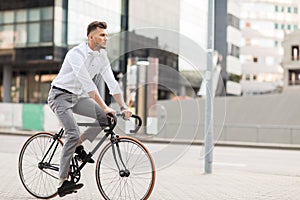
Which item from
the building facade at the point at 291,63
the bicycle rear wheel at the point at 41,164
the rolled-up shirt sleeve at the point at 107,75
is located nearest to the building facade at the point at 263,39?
the building facade at the point at 291,63

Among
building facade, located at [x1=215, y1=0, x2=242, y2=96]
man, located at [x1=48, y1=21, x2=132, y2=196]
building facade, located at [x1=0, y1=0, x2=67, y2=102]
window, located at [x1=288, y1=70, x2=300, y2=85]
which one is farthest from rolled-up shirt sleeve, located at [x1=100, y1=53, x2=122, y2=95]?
building facade, located at [x1=215, y1=0, x2=242, y2=96]

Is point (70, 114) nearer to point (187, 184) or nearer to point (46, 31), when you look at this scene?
point (187, 184)

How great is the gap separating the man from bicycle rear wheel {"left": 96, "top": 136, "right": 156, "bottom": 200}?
0.25 meters

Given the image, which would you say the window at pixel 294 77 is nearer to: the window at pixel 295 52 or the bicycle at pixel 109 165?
the window at pixel 295 52

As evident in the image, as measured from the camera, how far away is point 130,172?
5027 mm

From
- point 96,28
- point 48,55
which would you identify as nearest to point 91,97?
point 96,28

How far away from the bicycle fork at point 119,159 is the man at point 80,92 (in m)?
0.24

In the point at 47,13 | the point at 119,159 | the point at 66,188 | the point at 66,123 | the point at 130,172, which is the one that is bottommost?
the point at 66,188

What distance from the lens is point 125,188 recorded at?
16.8ft

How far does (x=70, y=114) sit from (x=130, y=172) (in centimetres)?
82

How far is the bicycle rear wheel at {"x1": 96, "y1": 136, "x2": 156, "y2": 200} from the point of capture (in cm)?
482

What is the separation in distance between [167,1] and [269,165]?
63.5ft

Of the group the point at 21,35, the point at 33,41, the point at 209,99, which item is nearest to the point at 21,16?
the point at 21,35

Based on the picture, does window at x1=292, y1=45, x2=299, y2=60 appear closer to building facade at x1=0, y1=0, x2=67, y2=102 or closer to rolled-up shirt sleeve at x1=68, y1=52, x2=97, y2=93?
building facade at x1=0, y1=0, x2=67, y2=102
